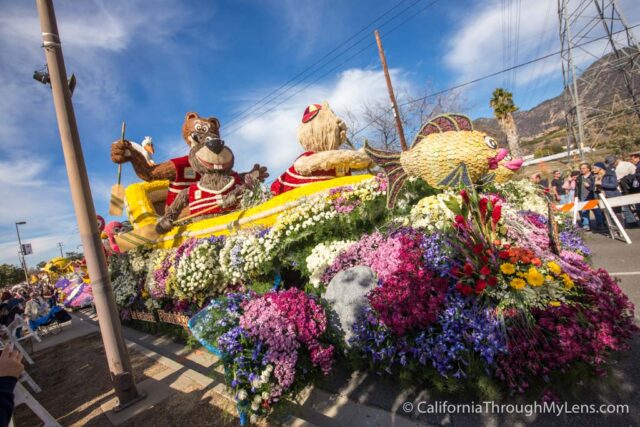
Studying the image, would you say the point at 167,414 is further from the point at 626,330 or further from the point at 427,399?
the point at 626,330

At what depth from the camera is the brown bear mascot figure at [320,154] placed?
14.0ft

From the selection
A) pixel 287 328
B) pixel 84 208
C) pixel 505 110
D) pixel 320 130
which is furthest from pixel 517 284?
pixel 505 110

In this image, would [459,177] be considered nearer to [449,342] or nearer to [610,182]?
[449,342]

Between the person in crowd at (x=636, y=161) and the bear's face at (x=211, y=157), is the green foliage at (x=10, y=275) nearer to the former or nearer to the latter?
the bear's face at (x=211, y=157)

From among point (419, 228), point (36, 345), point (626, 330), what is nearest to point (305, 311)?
point (419, 228)

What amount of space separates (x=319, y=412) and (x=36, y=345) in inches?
366

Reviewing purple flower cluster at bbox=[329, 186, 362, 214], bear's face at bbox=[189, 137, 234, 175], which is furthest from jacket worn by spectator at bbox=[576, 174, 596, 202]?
bear's face at bbox=[189, 137, 234, 175]

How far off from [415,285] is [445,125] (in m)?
1.92

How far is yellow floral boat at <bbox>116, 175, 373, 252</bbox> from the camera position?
424cm

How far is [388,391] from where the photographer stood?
2609 millimetres

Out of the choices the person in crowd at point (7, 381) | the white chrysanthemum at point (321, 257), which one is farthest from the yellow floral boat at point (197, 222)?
the person in crowd at point (7, 381)

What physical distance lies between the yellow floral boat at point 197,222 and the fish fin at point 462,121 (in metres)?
1.36

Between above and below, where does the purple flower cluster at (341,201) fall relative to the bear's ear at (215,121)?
below

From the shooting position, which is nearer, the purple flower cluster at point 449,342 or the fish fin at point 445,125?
the purple flower cluster at point 449,342
